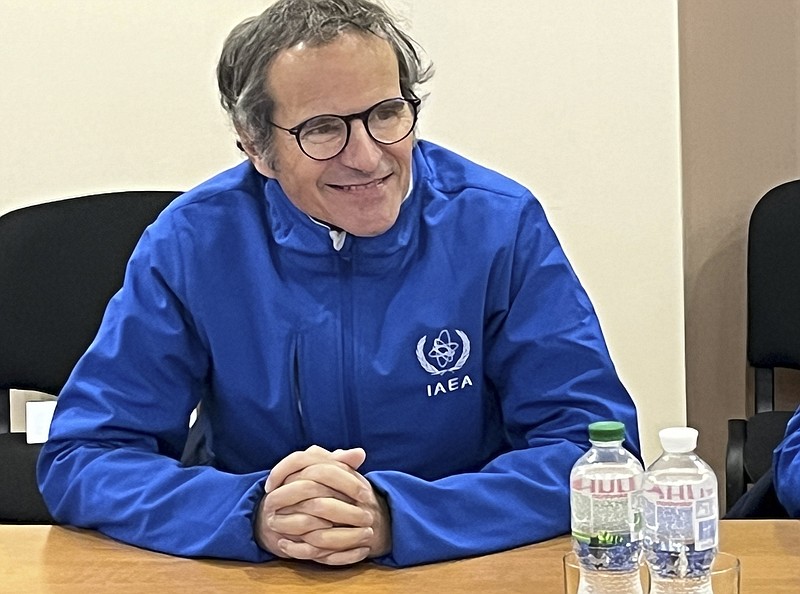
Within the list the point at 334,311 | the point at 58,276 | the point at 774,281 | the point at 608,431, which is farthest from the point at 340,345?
the point at 774,281

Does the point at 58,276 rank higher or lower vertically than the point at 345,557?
higher

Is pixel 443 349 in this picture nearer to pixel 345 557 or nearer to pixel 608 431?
pixel 345 557

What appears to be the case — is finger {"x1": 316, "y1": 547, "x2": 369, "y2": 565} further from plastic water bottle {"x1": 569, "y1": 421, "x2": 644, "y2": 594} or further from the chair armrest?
the chair armrest

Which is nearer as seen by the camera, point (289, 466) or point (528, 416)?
point (289, 466)

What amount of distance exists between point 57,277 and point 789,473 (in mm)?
1644

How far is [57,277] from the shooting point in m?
2.51

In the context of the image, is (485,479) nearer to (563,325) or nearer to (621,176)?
(563,325)

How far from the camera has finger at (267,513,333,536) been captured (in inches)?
53.3

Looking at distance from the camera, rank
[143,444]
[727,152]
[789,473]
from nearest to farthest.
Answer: [789,473], [143,444], [727,152]

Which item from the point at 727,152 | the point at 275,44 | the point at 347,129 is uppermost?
the point at 275,44

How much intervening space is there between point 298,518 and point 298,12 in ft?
2.29

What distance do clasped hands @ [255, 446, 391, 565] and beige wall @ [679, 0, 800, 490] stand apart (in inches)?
64.8

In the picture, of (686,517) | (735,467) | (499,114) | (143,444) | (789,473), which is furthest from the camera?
(499,114)

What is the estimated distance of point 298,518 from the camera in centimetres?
136
